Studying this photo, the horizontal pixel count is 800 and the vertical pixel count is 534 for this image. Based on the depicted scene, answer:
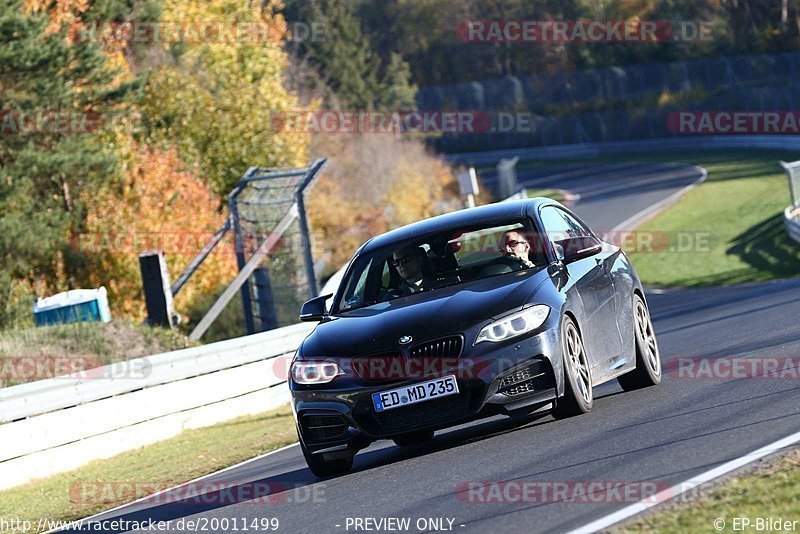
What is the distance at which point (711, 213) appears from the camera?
46.4 meters

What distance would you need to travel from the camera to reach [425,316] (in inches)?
360

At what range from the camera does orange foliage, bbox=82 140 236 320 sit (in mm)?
Answer: 38594

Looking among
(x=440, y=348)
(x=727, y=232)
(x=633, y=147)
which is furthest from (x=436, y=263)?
(x=633, y=147)

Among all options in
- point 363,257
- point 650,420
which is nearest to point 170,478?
point 363,257

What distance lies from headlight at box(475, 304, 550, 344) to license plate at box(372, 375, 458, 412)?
0.34 metres

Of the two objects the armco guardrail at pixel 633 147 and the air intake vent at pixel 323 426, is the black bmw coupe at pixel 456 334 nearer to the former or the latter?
the air intake vent at pixel 323 426

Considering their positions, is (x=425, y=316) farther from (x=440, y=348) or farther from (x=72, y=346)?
(x=72, y=346)

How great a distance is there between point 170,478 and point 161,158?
31023mm

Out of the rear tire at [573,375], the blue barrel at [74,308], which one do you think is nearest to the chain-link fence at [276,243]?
the blue barrel at [74,308]

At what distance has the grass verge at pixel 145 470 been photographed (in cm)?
1127

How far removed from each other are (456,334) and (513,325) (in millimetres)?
400

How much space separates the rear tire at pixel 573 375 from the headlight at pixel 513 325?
0.82 ft

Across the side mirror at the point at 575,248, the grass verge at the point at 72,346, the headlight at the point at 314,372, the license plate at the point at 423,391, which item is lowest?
the grass verge at the point at 72,346

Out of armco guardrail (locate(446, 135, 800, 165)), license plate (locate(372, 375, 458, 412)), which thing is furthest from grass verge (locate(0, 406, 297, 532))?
armco guardrail (locate(446, 135, 800, 165))
